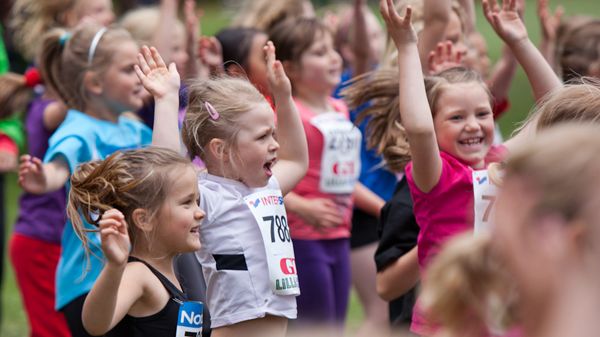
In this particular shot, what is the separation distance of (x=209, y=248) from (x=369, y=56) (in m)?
3.16

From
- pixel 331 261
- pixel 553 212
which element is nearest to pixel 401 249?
pixel 331 261

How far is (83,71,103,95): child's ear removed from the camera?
4.73m

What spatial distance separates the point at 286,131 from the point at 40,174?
99 cm

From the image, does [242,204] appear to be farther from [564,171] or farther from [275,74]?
[564,171]

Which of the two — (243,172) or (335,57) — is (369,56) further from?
(243,172)

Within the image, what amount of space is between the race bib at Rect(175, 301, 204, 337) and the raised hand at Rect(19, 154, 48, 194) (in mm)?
1025

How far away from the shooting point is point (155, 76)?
3.73 metres

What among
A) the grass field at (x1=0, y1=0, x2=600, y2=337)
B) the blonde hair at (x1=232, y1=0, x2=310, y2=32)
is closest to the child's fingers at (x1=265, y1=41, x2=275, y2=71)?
the blonde hair at (x1=232, y1=0, x2=310, y2=32)

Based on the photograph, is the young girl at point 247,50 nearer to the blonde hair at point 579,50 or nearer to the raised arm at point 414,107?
the blonde hair at point 579,50

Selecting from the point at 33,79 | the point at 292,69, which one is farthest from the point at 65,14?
the point at 292,69

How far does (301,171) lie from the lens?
388cm

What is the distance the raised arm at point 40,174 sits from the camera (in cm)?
402

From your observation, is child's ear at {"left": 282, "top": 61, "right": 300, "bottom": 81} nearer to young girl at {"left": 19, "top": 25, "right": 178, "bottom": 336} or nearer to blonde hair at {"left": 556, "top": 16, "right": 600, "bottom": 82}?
young girl at {"left": 19, "top": 25, "right": 178, "bottom": 336}

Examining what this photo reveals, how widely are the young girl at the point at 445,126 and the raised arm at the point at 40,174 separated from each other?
1.41m
